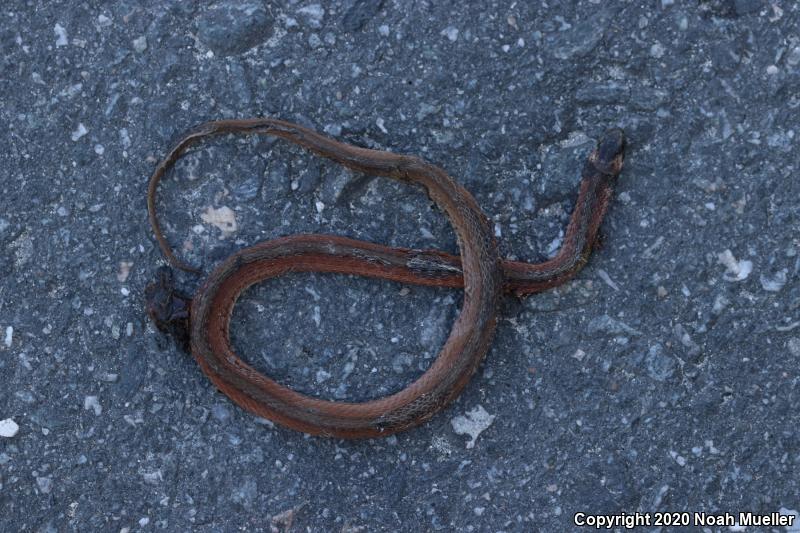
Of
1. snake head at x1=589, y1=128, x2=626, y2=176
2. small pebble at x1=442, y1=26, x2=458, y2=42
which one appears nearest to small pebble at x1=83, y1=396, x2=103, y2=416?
small pebble at x1=442, y1=26, x2=458, y2=42

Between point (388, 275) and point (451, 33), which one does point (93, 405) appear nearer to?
point (388, 275)

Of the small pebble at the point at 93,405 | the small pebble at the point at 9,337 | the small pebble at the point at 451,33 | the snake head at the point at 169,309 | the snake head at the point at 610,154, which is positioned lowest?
the small pebble at the point at 93,405

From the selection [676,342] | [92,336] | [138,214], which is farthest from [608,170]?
[92,336]

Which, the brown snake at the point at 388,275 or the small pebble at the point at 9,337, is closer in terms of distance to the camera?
the brown snake at the point at 388,275

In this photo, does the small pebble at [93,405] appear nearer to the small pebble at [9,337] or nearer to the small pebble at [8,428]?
the small pebble at [8,428]

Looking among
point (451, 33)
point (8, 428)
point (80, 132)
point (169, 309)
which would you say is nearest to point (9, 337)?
point (8, 428)

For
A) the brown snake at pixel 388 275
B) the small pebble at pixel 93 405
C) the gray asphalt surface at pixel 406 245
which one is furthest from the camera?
the small pebble at pixel 93 405

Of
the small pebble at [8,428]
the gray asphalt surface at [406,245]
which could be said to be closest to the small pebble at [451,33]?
the gray asphalt surface at [406,245]
